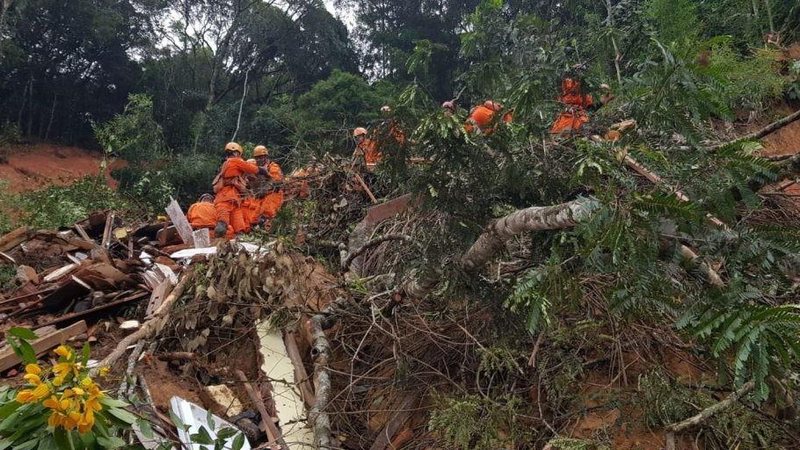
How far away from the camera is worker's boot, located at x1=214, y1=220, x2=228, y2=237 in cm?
727

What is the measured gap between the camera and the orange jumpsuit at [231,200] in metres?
7.52

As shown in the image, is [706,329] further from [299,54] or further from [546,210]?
[299,54]

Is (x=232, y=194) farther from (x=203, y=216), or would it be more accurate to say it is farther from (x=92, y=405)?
(x=92, y=405)

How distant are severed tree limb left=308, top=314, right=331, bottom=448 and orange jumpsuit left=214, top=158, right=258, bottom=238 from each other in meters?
3.66

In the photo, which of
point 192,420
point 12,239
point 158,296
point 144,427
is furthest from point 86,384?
point 12,239

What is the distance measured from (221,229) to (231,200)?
1.56ft

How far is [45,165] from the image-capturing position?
19.8 meters

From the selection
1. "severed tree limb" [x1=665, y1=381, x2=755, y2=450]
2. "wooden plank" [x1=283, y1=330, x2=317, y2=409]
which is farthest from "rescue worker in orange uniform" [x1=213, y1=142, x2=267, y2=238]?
"severed tree limb" [x1=665, y1=381, x2=755, y2=450]

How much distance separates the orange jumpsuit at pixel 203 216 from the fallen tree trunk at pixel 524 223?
16.5 feet

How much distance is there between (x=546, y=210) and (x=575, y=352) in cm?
140

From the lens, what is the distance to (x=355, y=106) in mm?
17297

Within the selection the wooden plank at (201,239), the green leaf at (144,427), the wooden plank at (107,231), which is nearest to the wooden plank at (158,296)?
the wooden plank at (201,239)

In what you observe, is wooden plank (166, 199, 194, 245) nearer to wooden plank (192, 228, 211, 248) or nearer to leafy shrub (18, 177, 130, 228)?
wooden plank (192, 228, 211, 248)

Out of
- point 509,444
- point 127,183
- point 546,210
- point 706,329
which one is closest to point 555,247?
point 546,210
